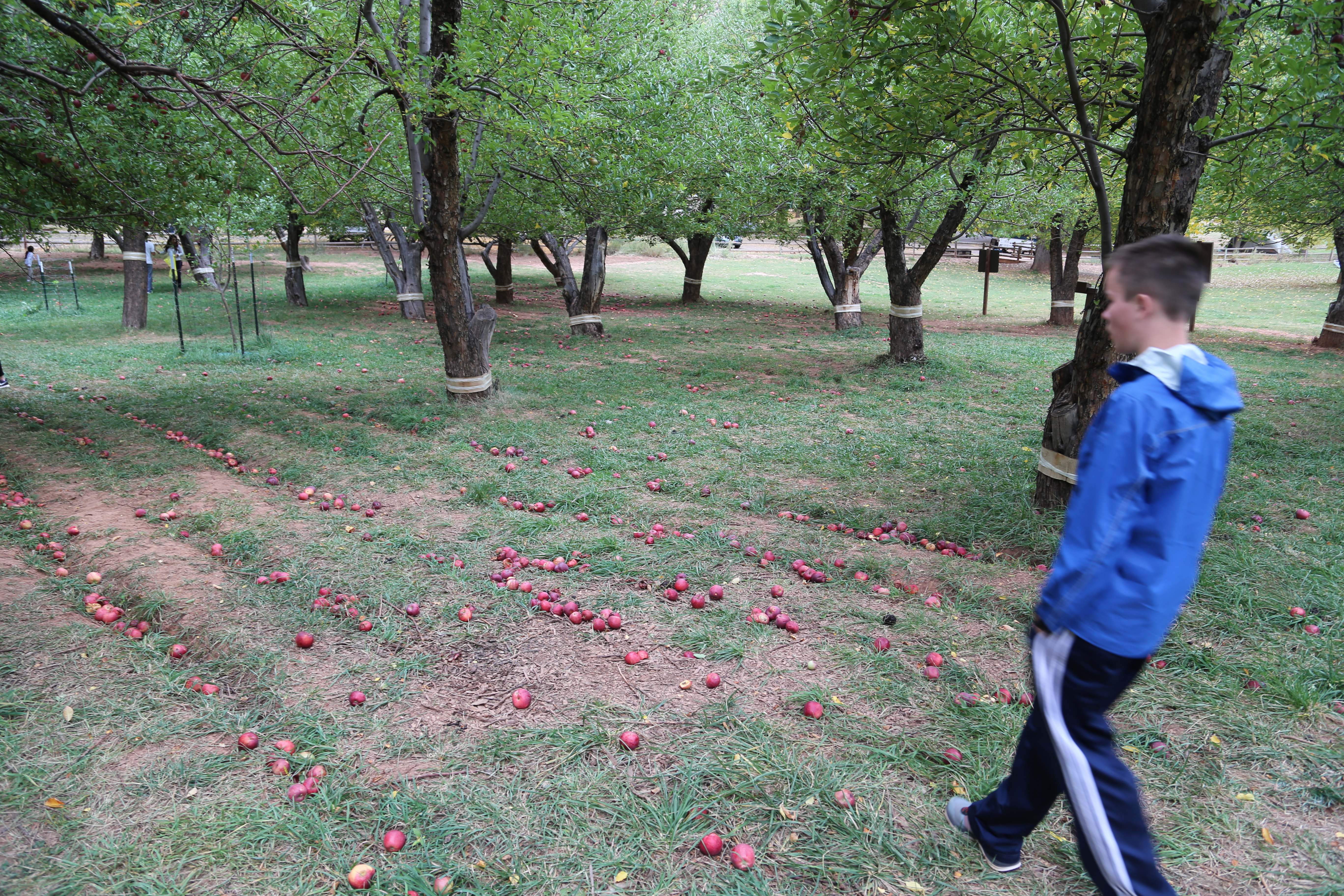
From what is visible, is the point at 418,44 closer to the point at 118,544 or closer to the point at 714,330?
the point at 118,544

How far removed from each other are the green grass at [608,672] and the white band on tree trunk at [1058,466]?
33 centimetres

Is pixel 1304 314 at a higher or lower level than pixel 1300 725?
higher

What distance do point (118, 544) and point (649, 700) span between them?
13.0 feet

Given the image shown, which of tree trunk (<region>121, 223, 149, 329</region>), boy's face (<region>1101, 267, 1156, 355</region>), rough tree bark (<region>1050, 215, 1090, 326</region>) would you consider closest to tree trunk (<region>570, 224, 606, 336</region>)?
tree trunk (<region>121, 223, 149, 329</region>)

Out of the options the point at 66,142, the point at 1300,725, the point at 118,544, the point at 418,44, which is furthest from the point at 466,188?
the point at 1300,725

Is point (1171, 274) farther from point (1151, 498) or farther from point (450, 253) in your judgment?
point (450, 253)

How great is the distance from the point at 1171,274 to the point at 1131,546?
0.81 meters

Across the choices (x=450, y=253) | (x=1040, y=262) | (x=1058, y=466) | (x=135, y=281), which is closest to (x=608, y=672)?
(x=1058, y=466)

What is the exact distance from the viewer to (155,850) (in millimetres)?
2518

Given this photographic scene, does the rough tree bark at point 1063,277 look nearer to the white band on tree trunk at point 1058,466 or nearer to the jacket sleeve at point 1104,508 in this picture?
the white band on tree trunk at point 1058,466

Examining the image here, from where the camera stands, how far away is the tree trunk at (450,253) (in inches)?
307

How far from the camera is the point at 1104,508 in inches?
81.4

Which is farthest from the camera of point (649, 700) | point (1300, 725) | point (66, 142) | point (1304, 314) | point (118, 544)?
point (1304, 314)

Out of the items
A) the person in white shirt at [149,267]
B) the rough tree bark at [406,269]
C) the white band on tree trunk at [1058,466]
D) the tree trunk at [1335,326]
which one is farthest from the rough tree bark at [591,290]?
the tree trunk at [1335,326]
